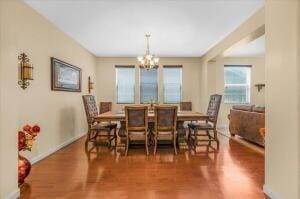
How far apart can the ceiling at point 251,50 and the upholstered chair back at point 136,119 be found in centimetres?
289

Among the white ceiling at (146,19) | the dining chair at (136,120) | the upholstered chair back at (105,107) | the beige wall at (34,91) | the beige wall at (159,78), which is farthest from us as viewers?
the beige wall at (159,78)

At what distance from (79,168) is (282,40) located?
123 inches

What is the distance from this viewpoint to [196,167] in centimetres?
348

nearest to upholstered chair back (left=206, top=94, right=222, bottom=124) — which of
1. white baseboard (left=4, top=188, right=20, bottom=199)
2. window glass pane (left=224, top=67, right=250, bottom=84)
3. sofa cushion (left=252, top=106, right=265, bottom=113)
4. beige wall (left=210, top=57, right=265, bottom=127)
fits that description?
sofa cushion (left=252, top=106, right=265, bottom=113)

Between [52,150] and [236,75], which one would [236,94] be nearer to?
[236,75]

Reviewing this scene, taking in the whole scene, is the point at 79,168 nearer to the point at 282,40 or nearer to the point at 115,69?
the point at 282,40

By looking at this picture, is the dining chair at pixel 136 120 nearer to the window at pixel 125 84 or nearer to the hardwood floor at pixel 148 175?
the hardwood floor at pixel 148 175

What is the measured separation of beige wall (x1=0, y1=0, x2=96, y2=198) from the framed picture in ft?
0.41

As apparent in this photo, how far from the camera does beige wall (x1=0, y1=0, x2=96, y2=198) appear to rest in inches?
85.6

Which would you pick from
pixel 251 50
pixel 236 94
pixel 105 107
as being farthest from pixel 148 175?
pixel 236 94

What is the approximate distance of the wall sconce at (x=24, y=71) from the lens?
3286 mm

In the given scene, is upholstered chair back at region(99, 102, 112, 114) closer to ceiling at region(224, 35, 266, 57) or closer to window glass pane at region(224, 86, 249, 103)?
ceiling at region(224, 35, 266, 57)

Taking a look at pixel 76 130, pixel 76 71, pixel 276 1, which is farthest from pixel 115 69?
pixel 276 1

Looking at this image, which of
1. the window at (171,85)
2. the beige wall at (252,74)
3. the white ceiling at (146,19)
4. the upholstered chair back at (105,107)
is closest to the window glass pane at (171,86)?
the window at (171,85)
